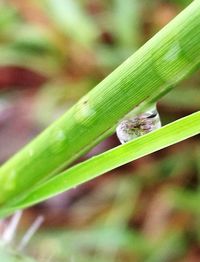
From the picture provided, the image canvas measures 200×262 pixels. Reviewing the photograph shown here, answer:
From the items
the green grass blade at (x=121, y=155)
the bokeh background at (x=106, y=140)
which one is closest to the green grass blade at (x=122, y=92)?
the green grass blade at (x=121, y=155)

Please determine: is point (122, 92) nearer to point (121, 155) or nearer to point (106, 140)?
point (121, 155)

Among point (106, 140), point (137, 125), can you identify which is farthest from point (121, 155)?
point (106, 140)

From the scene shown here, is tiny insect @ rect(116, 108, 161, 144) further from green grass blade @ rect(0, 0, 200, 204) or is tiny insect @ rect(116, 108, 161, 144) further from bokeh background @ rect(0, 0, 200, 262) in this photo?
bokeh background @ rect(0, 0, 200, 262)

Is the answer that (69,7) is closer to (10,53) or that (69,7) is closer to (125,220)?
(10,53)

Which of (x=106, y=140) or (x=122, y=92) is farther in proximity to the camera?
(x=106, y=140)

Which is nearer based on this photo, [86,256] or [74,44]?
[86,256]

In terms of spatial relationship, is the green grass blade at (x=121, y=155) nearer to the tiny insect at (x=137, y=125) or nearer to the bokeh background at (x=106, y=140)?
the tiny insect at (x=137, y=125)

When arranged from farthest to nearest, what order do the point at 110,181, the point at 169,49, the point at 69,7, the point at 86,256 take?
the point at 69,7 → the point at 110,181 → the point at 86,256 → the point at 169,49

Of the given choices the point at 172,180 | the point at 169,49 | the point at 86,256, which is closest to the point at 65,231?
the point at 86,256
